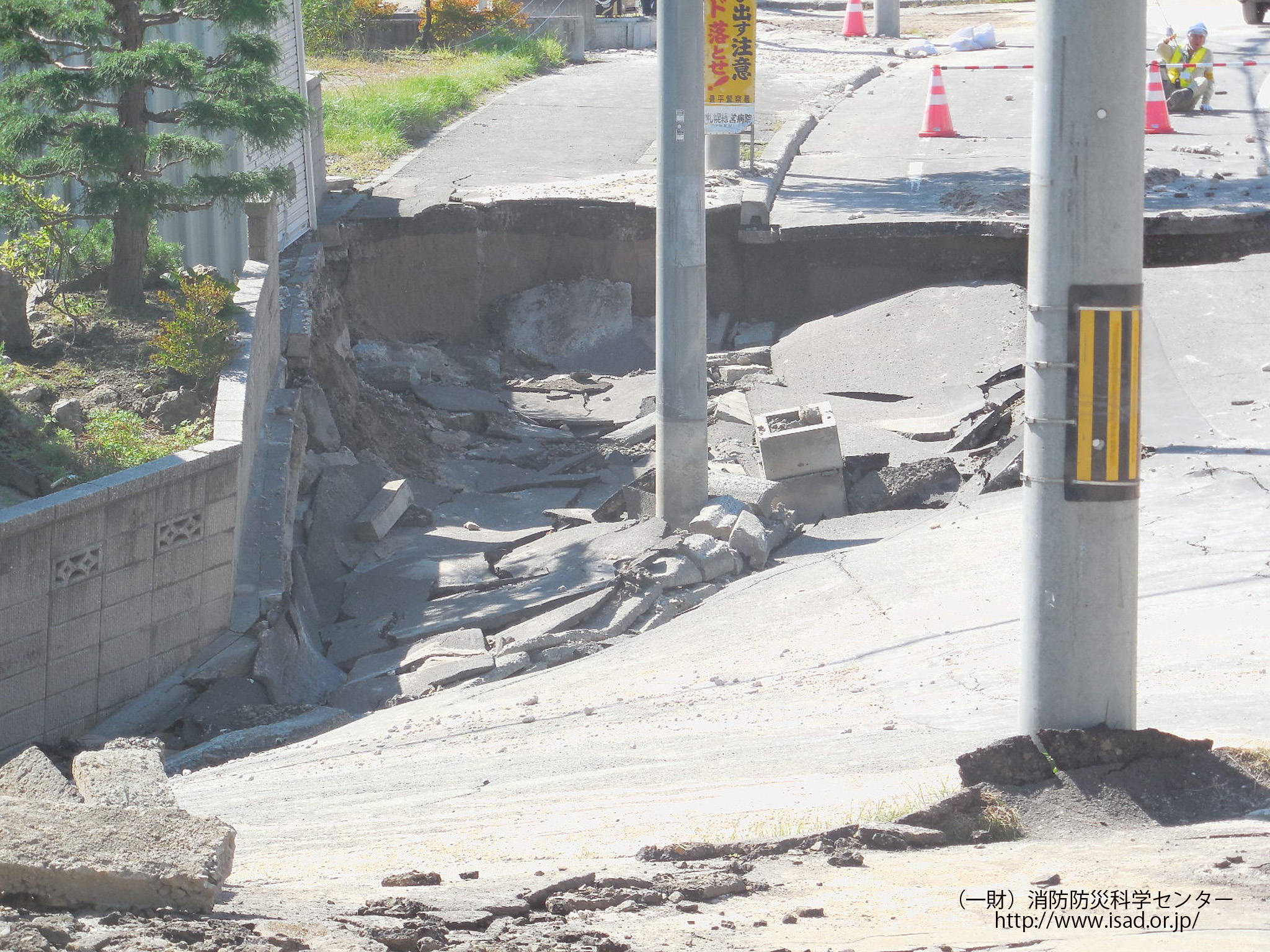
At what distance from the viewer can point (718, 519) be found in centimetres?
873

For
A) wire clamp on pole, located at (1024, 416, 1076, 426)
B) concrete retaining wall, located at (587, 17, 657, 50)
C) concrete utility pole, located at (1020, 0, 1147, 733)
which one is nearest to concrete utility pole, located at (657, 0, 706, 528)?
concrete utility pole, located at (1020, 0, 1147, 733)

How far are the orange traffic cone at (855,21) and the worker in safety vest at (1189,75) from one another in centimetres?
971

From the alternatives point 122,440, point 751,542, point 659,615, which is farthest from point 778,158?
point 122,440

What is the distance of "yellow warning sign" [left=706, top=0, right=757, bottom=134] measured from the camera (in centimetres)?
1321

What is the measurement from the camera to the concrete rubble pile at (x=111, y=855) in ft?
10.8

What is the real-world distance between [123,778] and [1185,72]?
18.0 m

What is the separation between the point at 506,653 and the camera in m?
7.72

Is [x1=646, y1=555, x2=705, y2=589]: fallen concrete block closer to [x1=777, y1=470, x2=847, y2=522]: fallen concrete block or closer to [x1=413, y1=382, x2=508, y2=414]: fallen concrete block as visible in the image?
[x1=777, y1=470, x2=847, y2=522]: fallen concrete block

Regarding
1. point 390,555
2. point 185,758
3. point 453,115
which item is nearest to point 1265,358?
point 390,555

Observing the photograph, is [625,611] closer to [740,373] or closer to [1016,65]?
[740,373]

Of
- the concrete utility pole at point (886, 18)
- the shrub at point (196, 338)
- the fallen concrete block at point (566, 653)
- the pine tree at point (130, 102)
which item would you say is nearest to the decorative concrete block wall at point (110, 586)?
the shrub at point (196, 338)

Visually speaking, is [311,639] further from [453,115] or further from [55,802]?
[453,115]

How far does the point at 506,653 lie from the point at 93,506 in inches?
92.2

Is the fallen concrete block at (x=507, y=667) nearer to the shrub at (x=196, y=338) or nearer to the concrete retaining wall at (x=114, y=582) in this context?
the concrete retaining wall at (x=114, y=582)
